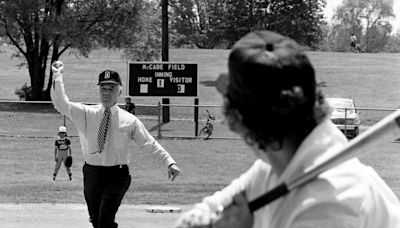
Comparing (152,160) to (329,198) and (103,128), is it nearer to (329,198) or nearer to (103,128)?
(103,128)

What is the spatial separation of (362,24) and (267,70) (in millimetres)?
111840

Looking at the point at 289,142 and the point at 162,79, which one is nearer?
the point at 289,142

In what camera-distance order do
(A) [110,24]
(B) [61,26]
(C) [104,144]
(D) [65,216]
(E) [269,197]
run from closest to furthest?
1. (E) [269,197]
2. (C) [104,144]
3. (D) [65,216]
4. (B) [61,26]
5. (A) [110,24]

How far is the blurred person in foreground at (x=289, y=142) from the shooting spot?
5.64ft

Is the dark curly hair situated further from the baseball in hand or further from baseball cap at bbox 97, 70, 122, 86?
baseball cap at bbox 97, 70, 122, 86

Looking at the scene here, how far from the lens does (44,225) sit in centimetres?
1002

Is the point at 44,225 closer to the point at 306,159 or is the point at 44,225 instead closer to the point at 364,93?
the point at 306,159

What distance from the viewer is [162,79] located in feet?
80.6

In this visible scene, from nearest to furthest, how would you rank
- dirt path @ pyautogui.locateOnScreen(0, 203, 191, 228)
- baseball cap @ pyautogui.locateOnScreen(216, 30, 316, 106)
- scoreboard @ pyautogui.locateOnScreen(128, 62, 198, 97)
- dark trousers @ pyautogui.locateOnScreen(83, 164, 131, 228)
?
baseball cap @ pyautogui.locateOnScreen(216, 30, 316, 106), dark trousers @ pyautogui.locateOnScreen(83, 164, 131, 228), dirt path @ pyautogui.locateOnScreen(0, 203, 191, 228), scoreboard @ pyautogui.locateOnScreen(128, 62, 198, 97)

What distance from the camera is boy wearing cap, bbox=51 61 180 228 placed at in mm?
Answer: 7754

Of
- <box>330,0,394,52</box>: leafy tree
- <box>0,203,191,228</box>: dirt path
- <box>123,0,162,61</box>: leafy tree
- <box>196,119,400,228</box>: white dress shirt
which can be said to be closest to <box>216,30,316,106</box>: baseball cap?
<box>196,119,400,228</box>: white dress shirt

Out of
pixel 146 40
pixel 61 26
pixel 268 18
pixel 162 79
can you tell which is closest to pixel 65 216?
pixel 162 79

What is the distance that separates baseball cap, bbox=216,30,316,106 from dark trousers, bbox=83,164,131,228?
19.8 feet

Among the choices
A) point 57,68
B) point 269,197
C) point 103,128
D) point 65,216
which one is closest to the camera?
point 269,197
